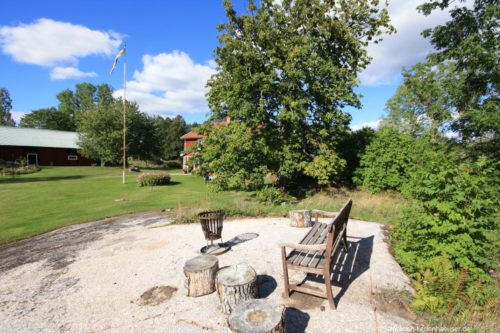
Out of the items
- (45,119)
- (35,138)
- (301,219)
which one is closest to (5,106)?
(45,119)

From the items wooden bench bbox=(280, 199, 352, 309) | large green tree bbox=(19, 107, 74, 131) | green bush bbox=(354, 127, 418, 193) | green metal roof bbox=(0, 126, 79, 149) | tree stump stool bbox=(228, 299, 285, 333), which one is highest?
large green tree bbox=(19, 107, 74, 131)

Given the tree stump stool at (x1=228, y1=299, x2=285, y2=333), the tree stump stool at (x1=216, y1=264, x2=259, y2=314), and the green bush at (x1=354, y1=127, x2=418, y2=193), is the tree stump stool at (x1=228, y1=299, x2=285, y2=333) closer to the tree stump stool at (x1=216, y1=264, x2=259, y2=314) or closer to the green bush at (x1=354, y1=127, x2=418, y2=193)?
the tree stump stool at (x1=216, y1=264, x2=259, y2=314)

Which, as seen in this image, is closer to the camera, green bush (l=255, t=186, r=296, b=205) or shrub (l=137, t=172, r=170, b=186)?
green bush (l=255, t=186, r=296, b=205)

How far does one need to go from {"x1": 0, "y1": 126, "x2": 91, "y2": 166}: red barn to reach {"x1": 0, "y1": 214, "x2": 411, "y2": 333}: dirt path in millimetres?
36962

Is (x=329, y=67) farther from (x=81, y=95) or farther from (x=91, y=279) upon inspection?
(x=81, y=95)

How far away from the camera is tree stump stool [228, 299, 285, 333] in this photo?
9.41 ft

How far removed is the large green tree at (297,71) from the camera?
1280cm

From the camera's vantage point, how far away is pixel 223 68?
14195 mm

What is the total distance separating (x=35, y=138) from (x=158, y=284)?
46.3 meters

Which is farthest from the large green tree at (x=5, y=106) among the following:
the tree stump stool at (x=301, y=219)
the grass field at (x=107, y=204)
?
the tree stump stool at (x=301, y=219)

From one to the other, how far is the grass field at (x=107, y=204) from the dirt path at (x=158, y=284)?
190 cm

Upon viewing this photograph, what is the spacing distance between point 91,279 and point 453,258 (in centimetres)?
709

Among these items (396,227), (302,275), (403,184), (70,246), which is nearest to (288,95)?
(403,184)

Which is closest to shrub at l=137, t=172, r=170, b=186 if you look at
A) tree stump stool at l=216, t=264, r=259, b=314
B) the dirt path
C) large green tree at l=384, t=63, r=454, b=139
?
the dirt path
